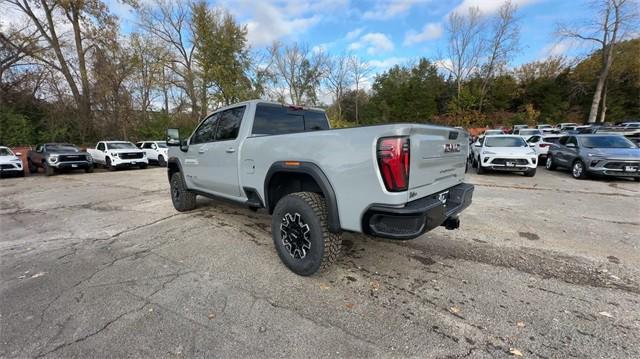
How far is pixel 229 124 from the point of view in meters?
4.01

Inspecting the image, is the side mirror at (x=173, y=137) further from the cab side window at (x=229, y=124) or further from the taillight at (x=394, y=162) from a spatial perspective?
the taillight at (x=394, y=162)

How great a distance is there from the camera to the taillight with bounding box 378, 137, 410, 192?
7.03ft

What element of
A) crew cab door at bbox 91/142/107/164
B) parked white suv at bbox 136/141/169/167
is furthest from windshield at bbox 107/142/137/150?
parked white suv at bbox 136/141/169/167

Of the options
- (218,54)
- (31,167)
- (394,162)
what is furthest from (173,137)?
(218,54)

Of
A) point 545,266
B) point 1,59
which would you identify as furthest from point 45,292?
point 1,59

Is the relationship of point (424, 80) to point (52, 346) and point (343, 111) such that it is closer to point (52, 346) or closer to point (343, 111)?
point (343, 111)

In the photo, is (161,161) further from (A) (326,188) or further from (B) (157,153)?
(A) (326,188)

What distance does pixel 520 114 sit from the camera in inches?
1394

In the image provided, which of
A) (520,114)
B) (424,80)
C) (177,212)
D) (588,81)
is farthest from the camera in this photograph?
(424,80)

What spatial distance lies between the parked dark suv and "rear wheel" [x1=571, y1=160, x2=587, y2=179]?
19900 millimetres

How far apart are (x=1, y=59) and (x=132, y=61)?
679 cm

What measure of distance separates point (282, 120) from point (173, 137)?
2.20m

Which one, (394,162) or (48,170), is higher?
(394,162)

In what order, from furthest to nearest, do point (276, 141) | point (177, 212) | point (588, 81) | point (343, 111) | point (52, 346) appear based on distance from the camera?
point (343, 111)
point (588, 81)
point (177, 212)
point (276, 141)
point (52, 346)
